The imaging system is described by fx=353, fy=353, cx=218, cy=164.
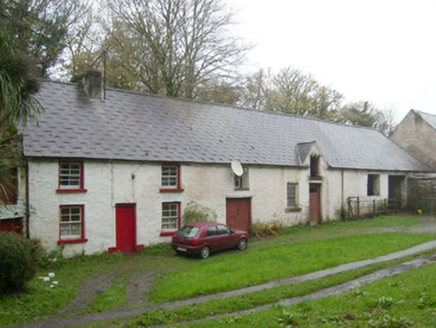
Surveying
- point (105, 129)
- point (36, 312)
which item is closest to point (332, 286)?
point (36, 312)

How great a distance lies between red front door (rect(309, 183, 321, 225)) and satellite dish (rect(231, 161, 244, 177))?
7.07 meters

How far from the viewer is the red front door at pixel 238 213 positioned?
20.0 meters

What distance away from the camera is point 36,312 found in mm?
9031

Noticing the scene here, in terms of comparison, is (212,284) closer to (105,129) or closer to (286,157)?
(105,129)

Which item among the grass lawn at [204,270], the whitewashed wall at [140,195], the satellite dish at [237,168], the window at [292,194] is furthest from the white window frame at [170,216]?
the window at [292,194]

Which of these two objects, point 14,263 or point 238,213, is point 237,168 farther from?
Answer: point 14,263

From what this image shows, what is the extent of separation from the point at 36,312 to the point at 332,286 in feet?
26.8

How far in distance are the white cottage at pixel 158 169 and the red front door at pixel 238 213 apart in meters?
0.06

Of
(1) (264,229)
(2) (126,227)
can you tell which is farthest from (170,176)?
(1) (264,229)

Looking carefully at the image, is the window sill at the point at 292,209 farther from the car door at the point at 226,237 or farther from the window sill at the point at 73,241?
the window sill at the point at 73,241

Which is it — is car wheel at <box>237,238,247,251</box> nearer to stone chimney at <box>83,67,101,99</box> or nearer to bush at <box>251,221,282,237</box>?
bush at <box>251,221,282,237</box>

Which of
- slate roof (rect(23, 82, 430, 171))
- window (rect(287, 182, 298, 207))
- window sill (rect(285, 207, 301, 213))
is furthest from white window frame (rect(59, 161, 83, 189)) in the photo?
window (rect(287, 182, 298, 207))

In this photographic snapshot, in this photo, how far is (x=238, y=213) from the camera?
801 inches

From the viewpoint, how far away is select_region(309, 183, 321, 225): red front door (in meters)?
24.2
